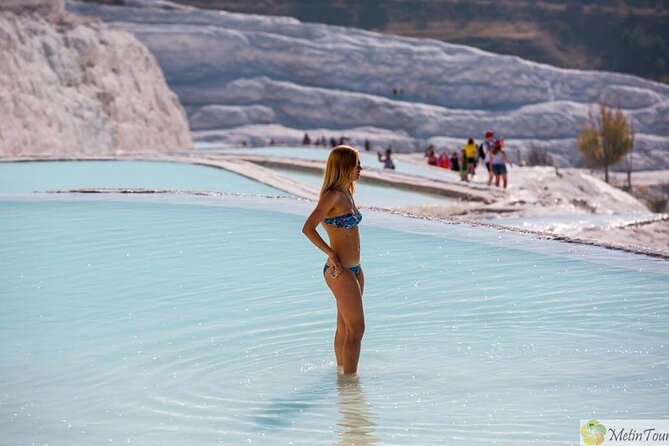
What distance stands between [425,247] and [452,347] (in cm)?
256

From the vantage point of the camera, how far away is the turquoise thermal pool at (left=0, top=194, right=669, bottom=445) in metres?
5.36

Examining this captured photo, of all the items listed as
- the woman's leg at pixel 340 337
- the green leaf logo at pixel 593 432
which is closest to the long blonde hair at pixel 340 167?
the woman's leg at pixel 340 337

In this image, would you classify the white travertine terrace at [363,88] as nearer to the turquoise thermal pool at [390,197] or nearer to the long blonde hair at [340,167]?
the turquoise thermal pool at [390,197]

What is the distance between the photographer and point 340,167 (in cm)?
578

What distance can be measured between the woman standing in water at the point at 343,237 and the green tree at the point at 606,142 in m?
41.7

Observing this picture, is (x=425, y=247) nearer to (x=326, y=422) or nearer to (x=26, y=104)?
(x=326, y=422)

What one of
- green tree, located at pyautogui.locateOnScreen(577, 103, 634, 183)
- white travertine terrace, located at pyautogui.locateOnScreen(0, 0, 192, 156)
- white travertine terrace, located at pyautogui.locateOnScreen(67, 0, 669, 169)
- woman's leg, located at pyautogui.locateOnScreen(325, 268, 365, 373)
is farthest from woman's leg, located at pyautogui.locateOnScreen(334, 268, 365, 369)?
green tree, located at pyautogui.locateOnScreen(577, 103, 634, 183)

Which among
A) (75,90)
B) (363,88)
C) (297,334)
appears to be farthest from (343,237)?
(363,88)

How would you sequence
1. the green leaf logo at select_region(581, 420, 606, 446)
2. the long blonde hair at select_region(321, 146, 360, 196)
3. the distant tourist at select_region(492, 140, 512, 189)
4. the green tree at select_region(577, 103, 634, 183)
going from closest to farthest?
1. the green leaf logo at select_region(581, 420, 606, 446)
2. the long blonde hair at select_region(321, 146, 360, 196)
3. the distant tourist at select_region(492, 140, 512, 189)
4. the green tree at select_region(577, 103, 634, 183)

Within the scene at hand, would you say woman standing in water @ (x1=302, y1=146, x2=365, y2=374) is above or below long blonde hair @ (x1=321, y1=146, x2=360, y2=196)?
below

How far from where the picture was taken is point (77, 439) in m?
5.16

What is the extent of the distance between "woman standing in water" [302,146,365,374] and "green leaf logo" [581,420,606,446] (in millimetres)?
1210

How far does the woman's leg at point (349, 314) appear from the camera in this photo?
5867 millimetres

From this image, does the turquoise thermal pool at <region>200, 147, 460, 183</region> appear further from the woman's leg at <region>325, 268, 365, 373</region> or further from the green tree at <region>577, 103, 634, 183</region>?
the green tree at <region>577, 103, 634, 183</region>
